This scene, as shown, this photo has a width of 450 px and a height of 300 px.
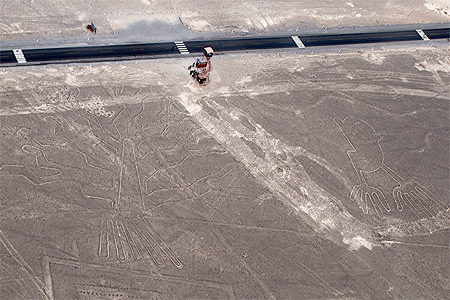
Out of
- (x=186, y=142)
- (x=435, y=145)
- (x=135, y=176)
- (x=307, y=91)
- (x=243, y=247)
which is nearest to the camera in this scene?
(x=243, y=247)

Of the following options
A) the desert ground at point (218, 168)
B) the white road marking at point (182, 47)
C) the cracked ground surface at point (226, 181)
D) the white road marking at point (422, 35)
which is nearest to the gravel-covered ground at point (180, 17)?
the desert ground at point (218, 168)

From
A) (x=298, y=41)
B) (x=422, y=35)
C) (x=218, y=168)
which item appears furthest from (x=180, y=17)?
(x=422, y=35)

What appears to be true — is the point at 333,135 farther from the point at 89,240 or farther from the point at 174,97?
the point at 89,240

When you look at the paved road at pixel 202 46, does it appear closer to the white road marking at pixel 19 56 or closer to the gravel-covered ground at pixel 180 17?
the white road marking at pixel 19 56

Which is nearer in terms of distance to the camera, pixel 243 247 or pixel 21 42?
pixel 243 247

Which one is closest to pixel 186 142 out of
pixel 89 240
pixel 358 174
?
pixel 89 240

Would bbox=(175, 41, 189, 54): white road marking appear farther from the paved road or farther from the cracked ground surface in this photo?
the cracked ground surface
